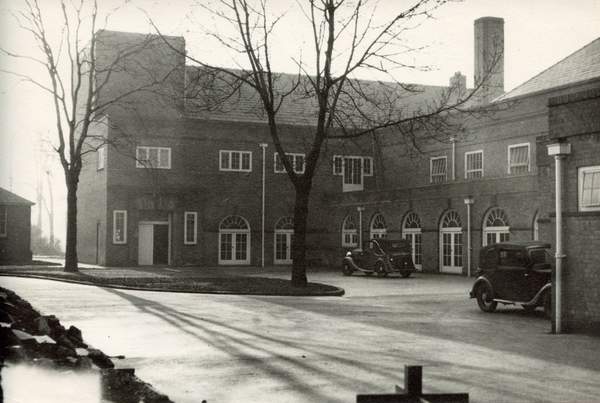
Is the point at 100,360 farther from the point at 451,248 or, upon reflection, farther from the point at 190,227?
the point at 190,227

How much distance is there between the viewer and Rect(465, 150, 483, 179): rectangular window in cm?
3556

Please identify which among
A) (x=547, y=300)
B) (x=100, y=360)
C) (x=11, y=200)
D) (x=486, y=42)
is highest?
(x=486, y=42)

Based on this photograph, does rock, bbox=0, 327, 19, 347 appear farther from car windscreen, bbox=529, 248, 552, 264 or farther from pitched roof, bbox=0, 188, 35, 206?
pitched roof, bbox=0, 188, 35, 206

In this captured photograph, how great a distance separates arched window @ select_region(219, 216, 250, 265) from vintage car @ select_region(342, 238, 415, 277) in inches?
370

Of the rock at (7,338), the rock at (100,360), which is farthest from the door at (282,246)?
the rock at (7,338)

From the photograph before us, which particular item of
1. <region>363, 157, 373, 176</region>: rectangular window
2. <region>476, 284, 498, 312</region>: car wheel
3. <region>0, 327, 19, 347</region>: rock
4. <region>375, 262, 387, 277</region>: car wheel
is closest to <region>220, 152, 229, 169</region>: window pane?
<region>363, 157, 373, 176</region>: rectangular window

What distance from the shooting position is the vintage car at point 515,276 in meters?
15.1

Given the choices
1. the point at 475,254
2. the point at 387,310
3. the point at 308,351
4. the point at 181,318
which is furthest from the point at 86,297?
the point at 475,254

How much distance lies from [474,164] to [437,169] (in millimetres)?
3067

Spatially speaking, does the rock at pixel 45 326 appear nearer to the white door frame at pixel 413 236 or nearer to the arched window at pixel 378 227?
the white door frame at pixel 413 236

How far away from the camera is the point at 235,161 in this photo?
132 ft

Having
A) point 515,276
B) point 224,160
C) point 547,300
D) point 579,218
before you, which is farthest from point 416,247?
point 579,218

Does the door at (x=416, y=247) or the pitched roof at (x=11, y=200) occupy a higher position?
the pitched roof at (x=11, y=200)

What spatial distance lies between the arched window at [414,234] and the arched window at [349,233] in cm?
435
